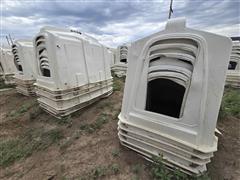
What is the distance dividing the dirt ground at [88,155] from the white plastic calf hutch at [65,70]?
492 mm

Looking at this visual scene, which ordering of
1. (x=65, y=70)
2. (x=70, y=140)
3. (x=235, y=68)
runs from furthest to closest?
(x=235, y=68)
(x=65, y=70)
(x=70, y=140)

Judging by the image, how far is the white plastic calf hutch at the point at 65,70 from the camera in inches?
135

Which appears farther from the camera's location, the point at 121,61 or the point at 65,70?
the point at 121,61

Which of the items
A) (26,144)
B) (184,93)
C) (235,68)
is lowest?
(26,144)

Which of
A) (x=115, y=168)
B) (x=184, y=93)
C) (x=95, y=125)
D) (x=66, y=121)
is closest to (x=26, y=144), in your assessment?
(x=66, y=121)

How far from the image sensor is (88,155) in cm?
252

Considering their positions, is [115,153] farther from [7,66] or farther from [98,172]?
[7,66]

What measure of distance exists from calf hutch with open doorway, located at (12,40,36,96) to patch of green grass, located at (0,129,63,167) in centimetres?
311

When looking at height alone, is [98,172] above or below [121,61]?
below

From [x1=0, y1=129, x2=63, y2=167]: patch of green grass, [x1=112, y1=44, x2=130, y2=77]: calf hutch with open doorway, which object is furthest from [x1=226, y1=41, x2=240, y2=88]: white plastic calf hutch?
[x1=0, y1=129, x2=63, y2=167]: patch of green grass

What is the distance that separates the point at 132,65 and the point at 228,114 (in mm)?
3136

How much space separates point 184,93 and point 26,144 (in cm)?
336

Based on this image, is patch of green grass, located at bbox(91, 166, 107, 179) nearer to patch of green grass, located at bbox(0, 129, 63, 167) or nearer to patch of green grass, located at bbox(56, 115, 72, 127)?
patch of green grass, located at bbox(0, 129, 63, 167)

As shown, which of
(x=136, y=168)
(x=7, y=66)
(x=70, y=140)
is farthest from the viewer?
(x=7, y=66)
